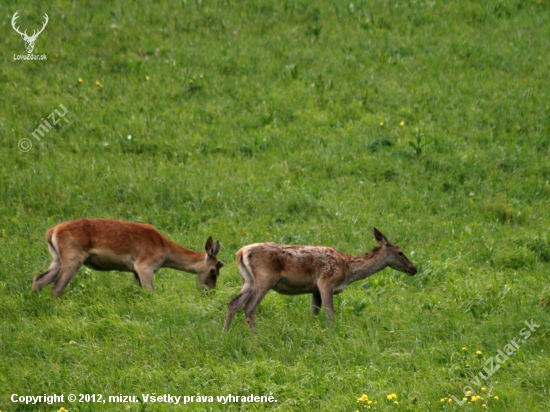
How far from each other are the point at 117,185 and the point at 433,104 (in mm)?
6718

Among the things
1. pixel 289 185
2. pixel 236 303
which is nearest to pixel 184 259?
pixel 236 303

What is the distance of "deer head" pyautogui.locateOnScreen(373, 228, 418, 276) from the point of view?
11.1m

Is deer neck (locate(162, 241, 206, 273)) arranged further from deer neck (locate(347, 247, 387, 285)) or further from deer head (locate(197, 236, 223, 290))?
deer neck (locate(347, 247, 387, 285))

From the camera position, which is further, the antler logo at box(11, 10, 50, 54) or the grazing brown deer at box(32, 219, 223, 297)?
the antler logo at box(11, 10, 50, 54)

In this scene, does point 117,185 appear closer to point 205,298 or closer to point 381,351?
point 205,298

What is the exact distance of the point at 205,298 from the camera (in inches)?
429

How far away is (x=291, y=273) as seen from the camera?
10.1m

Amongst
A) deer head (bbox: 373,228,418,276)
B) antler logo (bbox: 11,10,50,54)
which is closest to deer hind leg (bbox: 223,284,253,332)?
deer head (bbox: 373,228,418,276)

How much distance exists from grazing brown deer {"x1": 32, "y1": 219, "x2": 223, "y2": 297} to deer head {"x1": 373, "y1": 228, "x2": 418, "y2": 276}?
2.10 metres

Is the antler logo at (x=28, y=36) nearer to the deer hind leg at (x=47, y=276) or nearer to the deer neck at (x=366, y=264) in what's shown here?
the deer hind leg at (x=47, y=276)

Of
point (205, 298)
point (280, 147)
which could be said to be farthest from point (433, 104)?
point (205, 298)

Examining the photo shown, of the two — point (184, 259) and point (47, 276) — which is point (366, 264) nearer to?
point (184, 259)

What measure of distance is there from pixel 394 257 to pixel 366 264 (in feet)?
1.55

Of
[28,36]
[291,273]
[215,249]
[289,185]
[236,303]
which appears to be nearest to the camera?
[236,303]
